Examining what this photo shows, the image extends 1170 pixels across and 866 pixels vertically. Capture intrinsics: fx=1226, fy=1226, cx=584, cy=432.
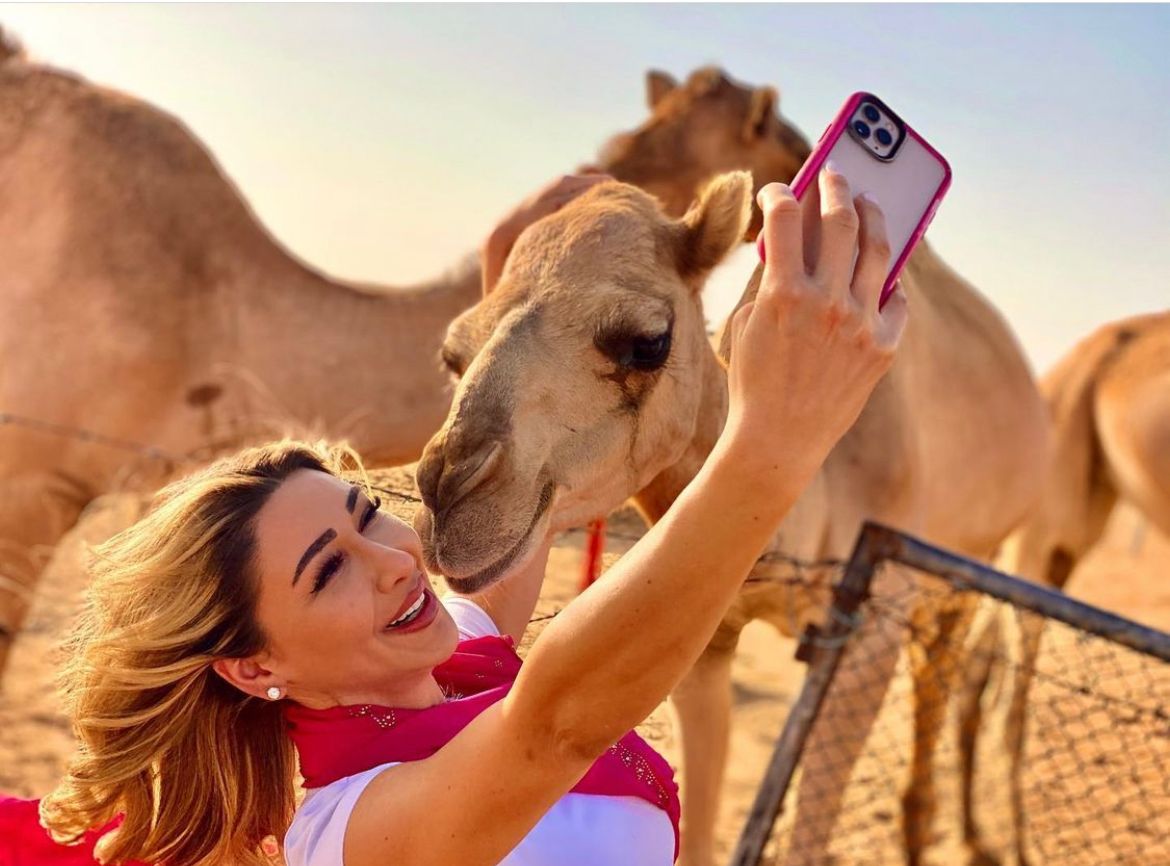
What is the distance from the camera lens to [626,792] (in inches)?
49.1

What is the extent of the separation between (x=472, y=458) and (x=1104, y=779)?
4.64 meters

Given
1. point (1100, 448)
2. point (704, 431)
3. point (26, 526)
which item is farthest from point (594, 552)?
point (1100, 448)

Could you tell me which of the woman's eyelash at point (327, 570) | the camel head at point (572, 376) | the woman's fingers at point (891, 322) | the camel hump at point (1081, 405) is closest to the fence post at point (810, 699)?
the camel head at point (572, 376)

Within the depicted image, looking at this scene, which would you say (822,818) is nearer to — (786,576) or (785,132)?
(786,576)

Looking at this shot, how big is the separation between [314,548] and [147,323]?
3.95m

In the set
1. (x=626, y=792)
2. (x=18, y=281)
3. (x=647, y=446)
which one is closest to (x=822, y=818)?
(x=647, y=446)

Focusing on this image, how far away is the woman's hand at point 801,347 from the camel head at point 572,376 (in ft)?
2.92

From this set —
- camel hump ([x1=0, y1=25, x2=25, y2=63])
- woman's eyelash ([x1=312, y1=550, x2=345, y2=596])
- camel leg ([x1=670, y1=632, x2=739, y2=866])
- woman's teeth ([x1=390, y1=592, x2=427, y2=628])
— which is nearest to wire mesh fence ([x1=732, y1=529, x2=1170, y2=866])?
camel leg ([x1=670, y1=632, x2=739, y2=866])

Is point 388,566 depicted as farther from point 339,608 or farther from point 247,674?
point 247,674

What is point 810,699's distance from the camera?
9.11 ft

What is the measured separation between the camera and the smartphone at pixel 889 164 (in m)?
1.06

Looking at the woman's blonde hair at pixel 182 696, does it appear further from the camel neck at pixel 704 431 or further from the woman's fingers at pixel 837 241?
the camel neck at pixel 704 431

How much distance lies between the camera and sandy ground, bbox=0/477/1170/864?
408 centimetres

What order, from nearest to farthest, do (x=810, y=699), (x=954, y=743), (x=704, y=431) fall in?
(x=704, y=431), (x=810, y=699), (x=954, y=743)
